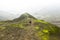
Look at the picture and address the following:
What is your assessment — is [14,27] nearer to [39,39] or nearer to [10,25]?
[10,25]

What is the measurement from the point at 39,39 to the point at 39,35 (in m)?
0.86

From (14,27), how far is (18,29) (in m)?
0.78

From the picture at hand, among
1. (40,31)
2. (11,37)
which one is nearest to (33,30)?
(40,31)

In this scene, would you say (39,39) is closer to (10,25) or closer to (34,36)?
(34,36)

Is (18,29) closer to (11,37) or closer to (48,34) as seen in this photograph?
(11,37)

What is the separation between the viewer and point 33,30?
31.4 metres

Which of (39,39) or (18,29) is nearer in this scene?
(39,39)

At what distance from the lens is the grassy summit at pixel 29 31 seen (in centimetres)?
3041

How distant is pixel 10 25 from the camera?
108ft

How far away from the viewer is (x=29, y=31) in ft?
103

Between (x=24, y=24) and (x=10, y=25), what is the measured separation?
2097 millimetres

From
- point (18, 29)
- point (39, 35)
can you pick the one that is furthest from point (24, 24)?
point (39, 35)

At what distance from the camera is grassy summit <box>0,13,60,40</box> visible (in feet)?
99.8

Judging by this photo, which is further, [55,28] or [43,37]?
[55,28]
